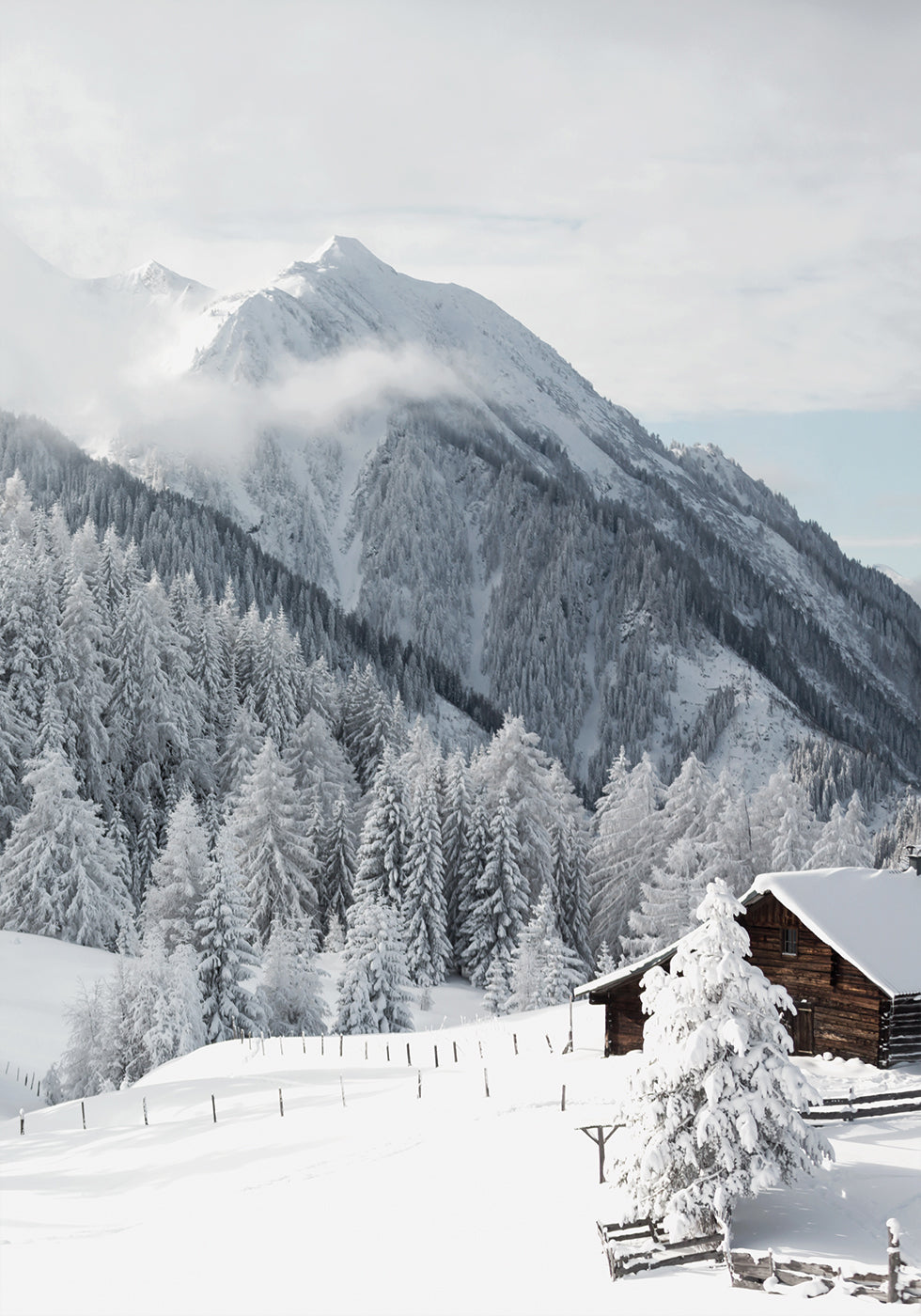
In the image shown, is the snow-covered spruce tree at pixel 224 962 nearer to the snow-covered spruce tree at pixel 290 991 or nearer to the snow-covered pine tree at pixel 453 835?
the snow-covered spruce tree at pixel 290 991

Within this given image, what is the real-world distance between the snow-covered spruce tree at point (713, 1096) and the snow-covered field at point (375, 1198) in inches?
47.5

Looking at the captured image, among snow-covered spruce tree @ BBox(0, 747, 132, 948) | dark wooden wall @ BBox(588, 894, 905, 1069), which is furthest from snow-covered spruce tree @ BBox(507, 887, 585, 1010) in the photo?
snow-covered spruce tree @ BBox(0, 747, 132, 948)

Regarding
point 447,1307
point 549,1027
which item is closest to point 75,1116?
point 549,1027

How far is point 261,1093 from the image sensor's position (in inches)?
1243

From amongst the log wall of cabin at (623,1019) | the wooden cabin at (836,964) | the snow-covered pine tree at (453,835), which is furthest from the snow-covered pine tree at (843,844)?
the log wall of cabin at (623,1019)

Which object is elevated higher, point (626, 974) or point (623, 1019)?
point (626, 974)

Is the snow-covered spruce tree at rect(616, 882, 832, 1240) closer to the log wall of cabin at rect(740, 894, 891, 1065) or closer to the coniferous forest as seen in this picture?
the log wall of cabin at rect(740, 894, 891, 1065)

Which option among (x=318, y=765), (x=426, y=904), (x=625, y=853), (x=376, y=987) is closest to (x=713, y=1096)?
(x=376, y=987)

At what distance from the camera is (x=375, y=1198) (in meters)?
21.2

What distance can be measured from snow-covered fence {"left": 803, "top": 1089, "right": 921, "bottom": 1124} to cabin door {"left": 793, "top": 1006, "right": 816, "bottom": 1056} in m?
4.98

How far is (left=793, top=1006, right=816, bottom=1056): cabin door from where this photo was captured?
29484 millimetres

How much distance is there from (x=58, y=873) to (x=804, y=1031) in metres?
41.2

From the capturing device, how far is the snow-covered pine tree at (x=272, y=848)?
6112cm

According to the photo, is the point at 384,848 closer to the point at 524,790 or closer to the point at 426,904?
the point at 426,904
